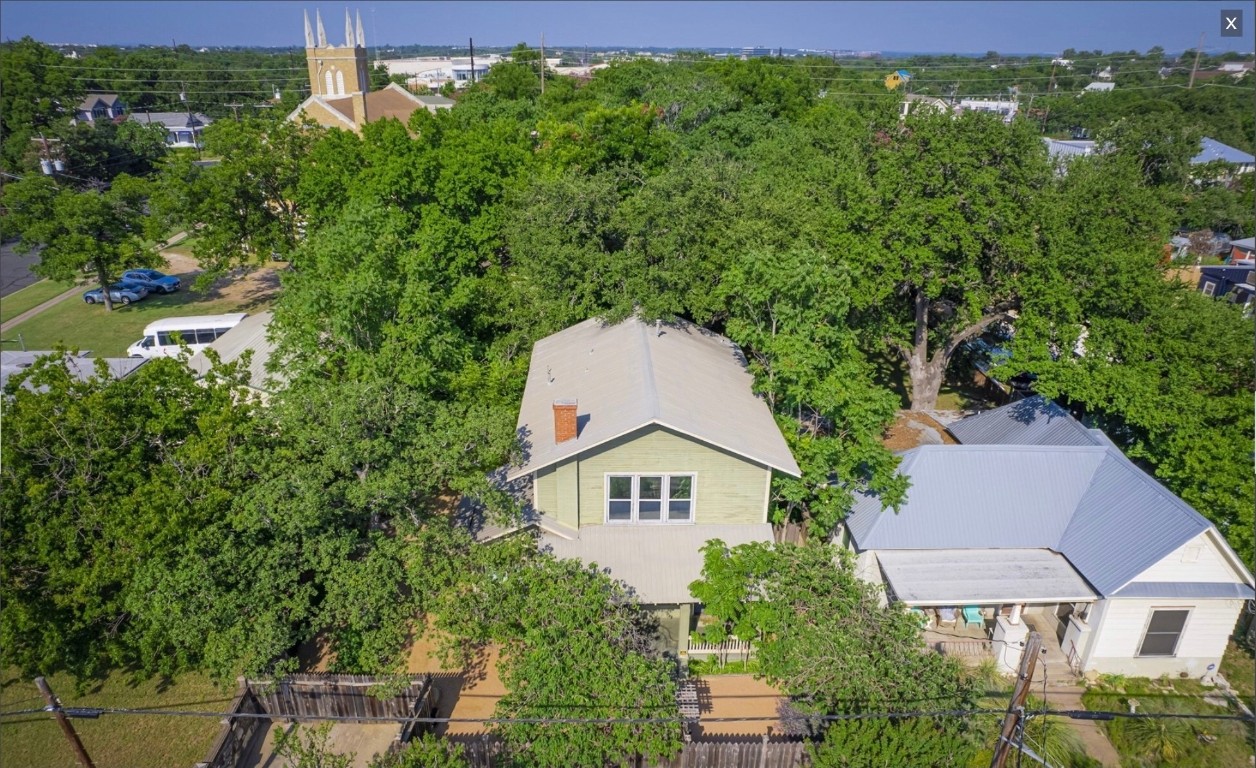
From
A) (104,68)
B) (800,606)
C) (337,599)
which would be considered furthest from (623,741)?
(104,68)

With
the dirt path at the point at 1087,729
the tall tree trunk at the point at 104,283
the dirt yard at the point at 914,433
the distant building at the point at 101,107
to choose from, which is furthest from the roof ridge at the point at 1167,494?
the distant building at the point at 101,107

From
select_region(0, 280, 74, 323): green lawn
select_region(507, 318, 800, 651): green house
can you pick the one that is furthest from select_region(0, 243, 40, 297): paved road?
select_region(507, 318, 800, 651): green house

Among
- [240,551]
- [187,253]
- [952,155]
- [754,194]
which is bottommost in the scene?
[187,253]

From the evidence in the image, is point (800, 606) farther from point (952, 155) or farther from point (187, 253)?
point (187, 253)

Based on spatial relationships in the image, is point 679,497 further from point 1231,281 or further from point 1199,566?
point 1231,281

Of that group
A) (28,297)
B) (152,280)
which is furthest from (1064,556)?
(28,297)
